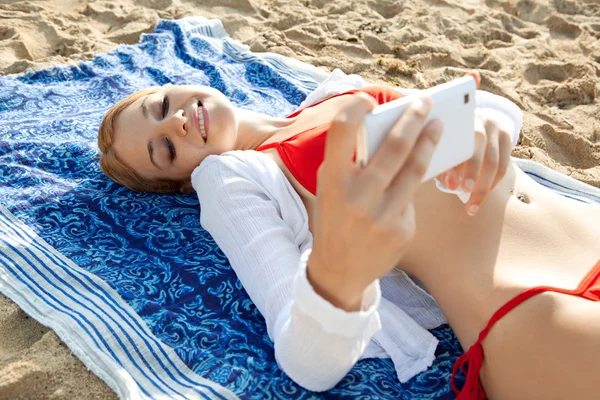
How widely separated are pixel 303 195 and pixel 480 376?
2.72 ft

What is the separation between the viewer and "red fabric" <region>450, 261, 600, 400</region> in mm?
1548

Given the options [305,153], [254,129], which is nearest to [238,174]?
[305,153]

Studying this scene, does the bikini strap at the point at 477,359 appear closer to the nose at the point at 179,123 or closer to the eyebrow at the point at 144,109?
the nose at the point at 179,123

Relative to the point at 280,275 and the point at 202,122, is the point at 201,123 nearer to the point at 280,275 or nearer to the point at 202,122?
the point at 202,122

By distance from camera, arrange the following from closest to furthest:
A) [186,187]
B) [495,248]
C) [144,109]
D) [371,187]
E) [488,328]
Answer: [371,187] → [488,328] → [495,248] → [144,109] → [186,187]

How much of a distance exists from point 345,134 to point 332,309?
0.39m

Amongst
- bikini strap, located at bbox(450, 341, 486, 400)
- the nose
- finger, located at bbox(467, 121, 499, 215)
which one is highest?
finger, located at bbox(467, 121, 499, 215)

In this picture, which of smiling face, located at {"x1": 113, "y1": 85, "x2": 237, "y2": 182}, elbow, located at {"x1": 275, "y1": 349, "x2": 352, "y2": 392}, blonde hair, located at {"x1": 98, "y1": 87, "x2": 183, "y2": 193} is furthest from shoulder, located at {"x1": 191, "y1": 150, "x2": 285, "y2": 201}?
elbow, located at {"x1": 275, "y1": 349, "x2": 352, "y2": 392}

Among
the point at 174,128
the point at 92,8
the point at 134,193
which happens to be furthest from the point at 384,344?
the point at 92,8

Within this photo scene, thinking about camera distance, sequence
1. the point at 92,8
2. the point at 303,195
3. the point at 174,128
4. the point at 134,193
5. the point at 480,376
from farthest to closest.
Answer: the point at 92,8
the point at 134,193
the point at 174,128
the point at 303,195
the point at 480,376

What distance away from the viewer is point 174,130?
2330 millimetres

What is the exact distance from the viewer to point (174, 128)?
7.62ft

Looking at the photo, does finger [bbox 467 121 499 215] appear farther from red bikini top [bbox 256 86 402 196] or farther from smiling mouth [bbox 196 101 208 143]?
smiling mouth [bbox 196 101 208 143]

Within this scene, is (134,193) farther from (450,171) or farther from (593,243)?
(593,243)
